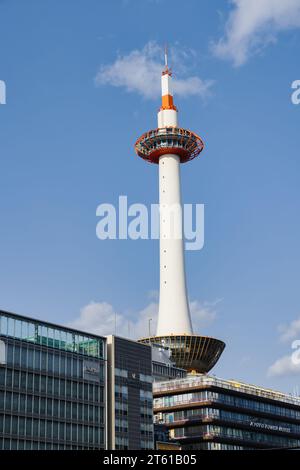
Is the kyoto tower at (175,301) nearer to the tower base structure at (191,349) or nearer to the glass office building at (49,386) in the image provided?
the tower base structure at (191,349)

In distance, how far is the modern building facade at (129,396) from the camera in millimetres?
130750

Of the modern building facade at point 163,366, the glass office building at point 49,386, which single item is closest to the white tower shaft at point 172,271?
the modern building facade at point 163,366

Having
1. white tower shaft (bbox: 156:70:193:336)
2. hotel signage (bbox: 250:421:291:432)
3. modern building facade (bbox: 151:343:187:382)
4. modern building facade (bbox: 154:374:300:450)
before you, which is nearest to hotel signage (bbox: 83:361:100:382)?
modern building facade (bbox: 154:374:300:450)

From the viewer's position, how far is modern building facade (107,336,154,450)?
131m

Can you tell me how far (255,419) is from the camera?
16912 centimetres

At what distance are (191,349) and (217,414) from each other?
23515 millimetres

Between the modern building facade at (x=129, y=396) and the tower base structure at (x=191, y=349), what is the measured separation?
36.0 meters

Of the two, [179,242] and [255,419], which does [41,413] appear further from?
[179,242]

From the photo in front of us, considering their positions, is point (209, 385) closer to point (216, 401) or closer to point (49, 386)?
point (216, 401)

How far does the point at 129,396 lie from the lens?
442 ft

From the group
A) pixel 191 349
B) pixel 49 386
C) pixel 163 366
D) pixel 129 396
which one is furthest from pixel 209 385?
pixel 49 386
